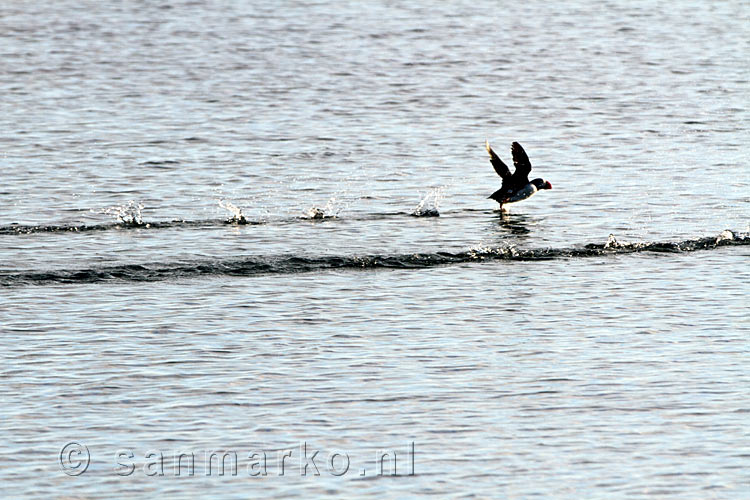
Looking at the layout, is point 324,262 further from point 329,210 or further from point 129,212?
point 129,212

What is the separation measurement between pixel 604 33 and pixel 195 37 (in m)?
12.9

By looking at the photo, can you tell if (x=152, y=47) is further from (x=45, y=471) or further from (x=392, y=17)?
(x=45, y=471)

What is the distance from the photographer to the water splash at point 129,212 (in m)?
20.4

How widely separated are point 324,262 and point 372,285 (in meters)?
1.35

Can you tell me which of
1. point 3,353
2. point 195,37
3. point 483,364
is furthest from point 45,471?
point 195,37

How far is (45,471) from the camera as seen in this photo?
36.2 feet

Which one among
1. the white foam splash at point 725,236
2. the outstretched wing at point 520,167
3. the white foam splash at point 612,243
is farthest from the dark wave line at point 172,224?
the white foam splash at point 725,236

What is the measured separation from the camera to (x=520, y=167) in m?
21.6

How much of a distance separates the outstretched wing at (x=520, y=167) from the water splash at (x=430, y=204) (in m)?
1.25

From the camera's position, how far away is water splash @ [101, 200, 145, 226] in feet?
66.9

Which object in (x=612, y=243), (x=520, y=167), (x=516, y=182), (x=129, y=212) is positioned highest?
(x=520, y=167)

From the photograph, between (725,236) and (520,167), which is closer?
(725,236)

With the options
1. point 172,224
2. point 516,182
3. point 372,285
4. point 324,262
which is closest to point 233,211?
point 172,224

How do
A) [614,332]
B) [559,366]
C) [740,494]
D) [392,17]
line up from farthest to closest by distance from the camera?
[392,17] → [614,332] → [559,366] → [740,494]
